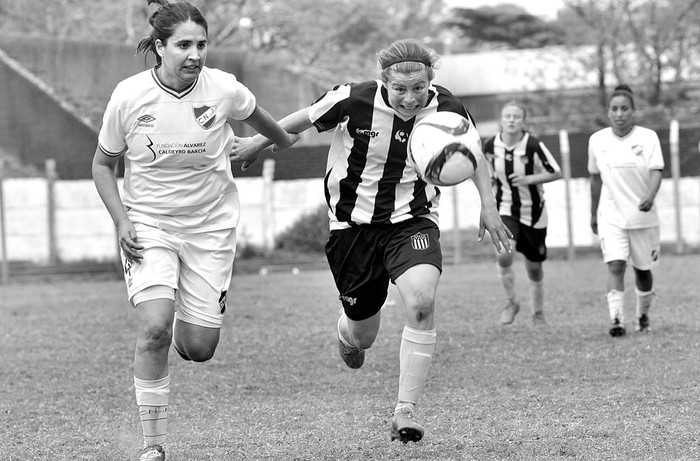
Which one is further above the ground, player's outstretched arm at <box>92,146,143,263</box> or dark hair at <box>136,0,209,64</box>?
dark hair at <box>136,0,209,64</box>

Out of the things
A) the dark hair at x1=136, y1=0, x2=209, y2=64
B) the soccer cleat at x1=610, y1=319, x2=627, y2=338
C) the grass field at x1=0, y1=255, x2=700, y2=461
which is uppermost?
the dark hair at x1=136, y1=0, x2=209, y2=64

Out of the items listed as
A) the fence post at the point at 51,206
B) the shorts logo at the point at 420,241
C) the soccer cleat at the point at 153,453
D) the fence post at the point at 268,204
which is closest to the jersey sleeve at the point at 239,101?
the shorts logo at the point at 420,241

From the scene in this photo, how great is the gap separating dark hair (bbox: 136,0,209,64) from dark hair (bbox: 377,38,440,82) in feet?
3.10

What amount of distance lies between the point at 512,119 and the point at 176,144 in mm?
5321

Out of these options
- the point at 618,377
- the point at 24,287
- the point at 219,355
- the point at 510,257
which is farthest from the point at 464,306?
the point at 24,287

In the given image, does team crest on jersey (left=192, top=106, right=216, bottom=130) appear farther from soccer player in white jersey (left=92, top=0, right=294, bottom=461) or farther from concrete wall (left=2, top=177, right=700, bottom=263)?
concrete wall (left=2, top=177, right=700, bottom=263)

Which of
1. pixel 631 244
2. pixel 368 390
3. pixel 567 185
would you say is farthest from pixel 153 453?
pixel 567 185

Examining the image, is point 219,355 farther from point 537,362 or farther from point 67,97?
point 67,97

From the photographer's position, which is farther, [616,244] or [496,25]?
[496,25]

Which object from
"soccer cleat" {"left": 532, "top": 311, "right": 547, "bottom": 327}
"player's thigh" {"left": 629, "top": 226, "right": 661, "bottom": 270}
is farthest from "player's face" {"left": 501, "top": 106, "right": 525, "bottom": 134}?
"soccer cleat" {"left": 532, "top": 311, "right": 547, "bottom": 327}

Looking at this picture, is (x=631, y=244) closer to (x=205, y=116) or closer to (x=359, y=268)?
(x=359, y=268)

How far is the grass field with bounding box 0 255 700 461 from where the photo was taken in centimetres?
561

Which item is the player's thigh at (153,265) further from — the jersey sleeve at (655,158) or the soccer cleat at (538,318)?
the soccer cleat at (538,318)

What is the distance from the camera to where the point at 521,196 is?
10219 millimetres
